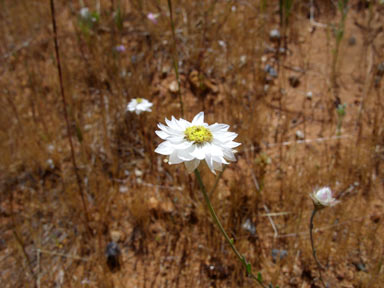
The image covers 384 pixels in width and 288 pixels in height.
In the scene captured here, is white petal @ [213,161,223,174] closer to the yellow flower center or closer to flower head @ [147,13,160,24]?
the yellow flower center

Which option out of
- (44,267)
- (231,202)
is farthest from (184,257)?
(44,267)

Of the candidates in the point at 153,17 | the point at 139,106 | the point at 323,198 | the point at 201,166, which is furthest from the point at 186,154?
the point at 153,17

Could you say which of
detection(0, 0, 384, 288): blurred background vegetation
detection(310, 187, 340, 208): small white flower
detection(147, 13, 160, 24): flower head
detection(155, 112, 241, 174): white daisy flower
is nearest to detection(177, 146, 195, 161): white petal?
detection(155, 112, 241, 174): white daisy flower

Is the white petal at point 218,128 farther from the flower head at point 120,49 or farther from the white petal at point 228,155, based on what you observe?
the flower head at point 120,49

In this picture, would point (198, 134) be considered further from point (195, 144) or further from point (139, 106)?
point (139, 106)

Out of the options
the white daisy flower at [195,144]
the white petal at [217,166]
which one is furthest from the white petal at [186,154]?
the white petal at [217,166]

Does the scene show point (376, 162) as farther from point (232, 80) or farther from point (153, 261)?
point (153, 261)

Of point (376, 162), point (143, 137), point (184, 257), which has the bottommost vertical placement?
point (184, 257)
